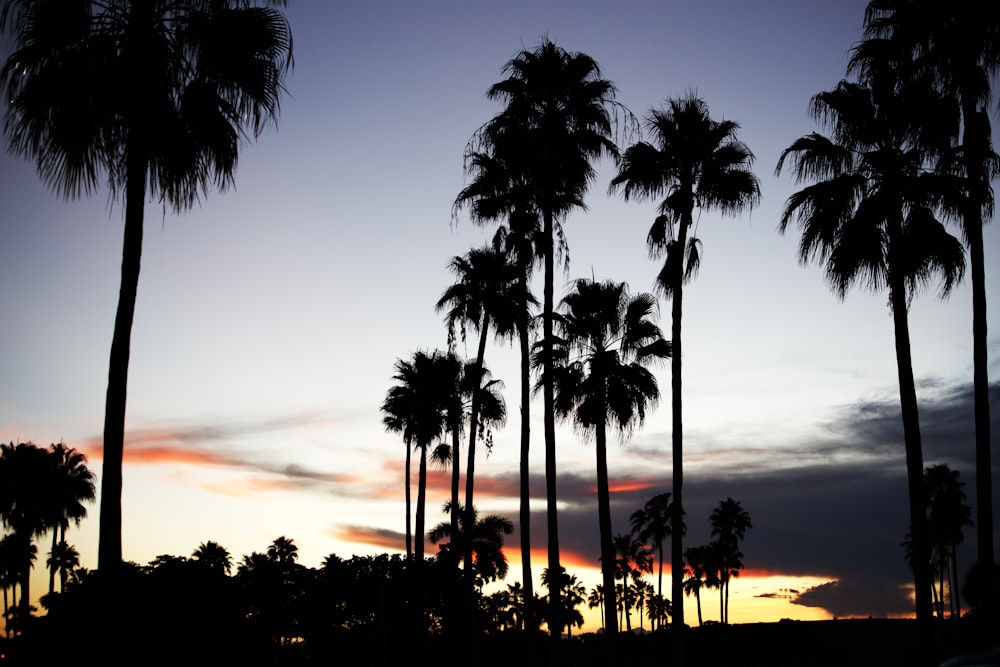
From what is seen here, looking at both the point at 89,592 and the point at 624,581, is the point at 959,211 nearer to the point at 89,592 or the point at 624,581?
the point at 89,592

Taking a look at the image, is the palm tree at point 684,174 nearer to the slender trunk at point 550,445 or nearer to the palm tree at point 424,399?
the slender trunk at point 550,445

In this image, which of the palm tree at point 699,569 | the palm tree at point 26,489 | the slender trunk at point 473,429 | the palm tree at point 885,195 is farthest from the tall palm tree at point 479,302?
the palm tree at point 699,569

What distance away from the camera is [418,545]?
45344 mm

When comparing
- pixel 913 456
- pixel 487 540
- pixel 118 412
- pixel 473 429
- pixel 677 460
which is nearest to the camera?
pixel 118 412

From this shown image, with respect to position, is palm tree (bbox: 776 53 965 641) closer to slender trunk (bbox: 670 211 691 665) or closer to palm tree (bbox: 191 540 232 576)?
slender trunk (bbox: 670 211 691 665)

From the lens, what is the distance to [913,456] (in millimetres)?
20391

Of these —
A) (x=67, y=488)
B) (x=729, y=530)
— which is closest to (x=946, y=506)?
(x=729, y=530)

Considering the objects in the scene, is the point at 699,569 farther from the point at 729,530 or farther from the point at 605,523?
the point at 605,523

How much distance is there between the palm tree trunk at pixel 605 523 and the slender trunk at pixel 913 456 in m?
12.4

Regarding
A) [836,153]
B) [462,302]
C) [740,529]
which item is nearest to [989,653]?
[836,153]

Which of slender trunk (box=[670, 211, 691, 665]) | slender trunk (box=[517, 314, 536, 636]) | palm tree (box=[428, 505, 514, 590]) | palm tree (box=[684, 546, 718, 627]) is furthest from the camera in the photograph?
palm tree (box=[684, 546, 718, 627])

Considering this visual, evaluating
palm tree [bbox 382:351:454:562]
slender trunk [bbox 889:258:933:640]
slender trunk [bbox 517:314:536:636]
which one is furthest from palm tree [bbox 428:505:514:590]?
slender trunk [bbox 889:258:933:640]

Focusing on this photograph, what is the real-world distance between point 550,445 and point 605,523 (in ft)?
16.3

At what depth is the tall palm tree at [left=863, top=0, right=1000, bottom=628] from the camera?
2084 centimetres
